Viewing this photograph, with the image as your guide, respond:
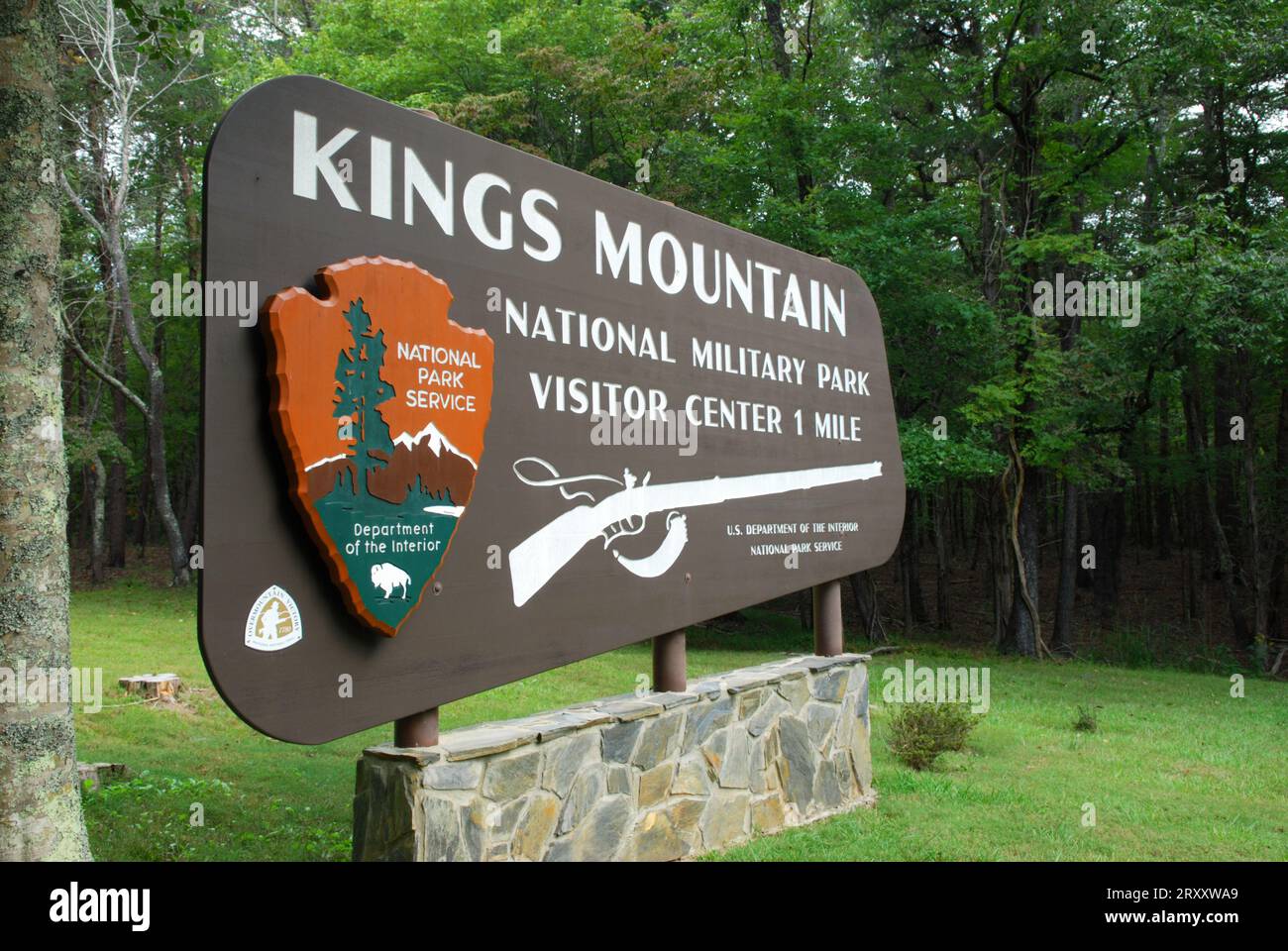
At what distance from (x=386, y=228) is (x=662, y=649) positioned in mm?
2812

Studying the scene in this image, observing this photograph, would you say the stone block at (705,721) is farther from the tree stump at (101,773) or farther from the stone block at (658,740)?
the tree stump at (101,773)

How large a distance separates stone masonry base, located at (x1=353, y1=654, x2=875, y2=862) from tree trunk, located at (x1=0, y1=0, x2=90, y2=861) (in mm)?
1255

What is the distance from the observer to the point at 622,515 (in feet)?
16.8

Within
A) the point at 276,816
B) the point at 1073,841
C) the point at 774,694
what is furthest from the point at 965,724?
the point at 276,816

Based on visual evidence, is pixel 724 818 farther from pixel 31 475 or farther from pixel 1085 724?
pixel 1085 724

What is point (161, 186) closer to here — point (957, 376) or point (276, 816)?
point (957, 376)

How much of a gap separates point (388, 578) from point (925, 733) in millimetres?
5800

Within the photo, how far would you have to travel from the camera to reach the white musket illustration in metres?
4.48

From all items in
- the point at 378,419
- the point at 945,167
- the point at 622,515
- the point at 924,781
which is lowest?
the point at 924,781

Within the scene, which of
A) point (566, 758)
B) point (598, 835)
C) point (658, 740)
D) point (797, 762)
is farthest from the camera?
point (797, 762)

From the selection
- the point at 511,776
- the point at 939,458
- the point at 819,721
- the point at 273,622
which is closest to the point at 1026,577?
the point at 939,458

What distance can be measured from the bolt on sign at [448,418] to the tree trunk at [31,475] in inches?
50.7

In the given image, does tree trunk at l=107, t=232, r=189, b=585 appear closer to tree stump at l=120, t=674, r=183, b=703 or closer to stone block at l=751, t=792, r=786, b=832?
tree stump at l=120, t=674, r=183, b=703

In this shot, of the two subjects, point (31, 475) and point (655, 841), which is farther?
point (655, 841)
